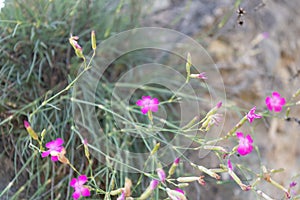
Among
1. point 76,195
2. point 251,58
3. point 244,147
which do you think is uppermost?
point 251,58

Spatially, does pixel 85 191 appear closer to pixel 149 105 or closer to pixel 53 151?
pixel 53 151

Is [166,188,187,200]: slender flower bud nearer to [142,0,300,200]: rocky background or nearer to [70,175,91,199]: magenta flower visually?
[70,175,91,199]: magenta flower

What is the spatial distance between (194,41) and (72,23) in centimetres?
42

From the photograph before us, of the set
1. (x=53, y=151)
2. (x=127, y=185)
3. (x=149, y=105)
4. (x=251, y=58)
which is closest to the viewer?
(x=127, y=185)

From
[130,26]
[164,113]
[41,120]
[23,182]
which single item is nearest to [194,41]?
[130,26]

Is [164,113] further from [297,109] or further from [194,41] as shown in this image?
[297,109]

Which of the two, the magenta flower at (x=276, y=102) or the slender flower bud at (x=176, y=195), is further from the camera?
the magenta flower at (x=276, y=102)

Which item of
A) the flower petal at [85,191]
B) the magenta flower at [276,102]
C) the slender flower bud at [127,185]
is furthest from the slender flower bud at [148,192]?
the magenta flower at [276,102]

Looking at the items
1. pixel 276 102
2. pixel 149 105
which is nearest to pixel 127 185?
pixel 149 105

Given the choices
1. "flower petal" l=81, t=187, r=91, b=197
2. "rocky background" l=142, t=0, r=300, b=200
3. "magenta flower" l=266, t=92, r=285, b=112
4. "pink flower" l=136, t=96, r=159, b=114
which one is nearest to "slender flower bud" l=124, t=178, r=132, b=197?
"flower petal" l=81, t=187, r=91, b=197

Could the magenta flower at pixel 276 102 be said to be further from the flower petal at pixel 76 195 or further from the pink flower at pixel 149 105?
the flower petal at pixel 76 195

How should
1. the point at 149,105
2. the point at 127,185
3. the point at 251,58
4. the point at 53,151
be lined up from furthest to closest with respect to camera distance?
the point at 251,58, the point at 149,105, the point at 53,151, the point at 127,185

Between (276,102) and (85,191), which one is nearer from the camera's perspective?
(85,191)

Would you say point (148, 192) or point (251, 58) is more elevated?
point (251, 58)
